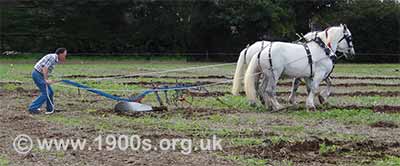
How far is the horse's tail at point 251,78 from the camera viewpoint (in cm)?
1427

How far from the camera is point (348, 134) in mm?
10664

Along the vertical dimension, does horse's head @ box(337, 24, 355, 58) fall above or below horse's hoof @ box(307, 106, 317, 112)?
above

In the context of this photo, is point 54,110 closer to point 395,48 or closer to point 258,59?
point 258,59

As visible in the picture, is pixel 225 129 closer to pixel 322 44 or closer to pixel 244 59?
pixel 244 59

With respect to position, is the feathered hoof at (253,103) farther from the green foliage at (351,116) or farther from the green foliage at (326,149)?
the green foliage at (326,149)

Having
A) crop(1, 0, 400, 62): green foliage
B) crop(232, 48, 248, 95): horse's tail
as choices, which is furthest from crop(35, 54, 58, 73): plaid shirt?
crop(1, 0, 400, 62): green foliage

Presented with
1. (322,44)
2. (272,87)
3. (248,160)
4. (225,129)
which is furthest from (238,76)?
(248,160)

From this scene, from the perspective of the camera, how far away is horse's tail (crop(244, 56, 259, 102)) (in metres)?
14.3

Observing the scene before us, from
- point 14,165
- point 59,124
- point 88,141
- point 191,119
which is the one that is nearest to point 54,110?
point 59,124

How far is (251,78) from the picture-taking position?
14273 mm

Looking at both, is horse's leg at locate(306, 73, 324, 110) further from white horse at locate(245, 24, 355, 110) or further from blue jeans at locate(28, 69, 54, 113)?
blue jeans at locate(28, 69, 54, 113)

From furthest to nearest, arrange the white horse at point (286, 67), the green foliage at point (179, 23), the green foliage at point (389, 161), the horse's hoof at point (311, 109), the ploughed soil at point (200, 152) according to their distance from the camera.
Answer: the green foliage at point (179, 23) < the white horse at point (286, 67) < the horse's hoof at point (311, 109) < the ploughed soil at point (200, 152) < the green foliage at point (389, 161)

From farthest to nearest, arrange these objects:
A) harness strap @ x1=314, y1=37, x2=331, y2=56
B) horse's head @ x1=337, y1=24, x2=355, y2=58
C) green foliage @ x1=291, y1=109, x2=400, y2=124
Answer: horse's head @ x1=337, y1=24, x2=355, y2=58 → harness strap @ x1=314, y1=37, x2=331, y2=56 → green foliage @ x1=291, y1=109, x2=400, y2=124

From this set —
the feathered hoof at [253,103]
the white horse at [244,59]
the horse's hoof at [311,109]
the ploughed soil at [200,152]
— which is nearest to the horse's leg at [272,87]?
the feathered hoof at [253,103]
